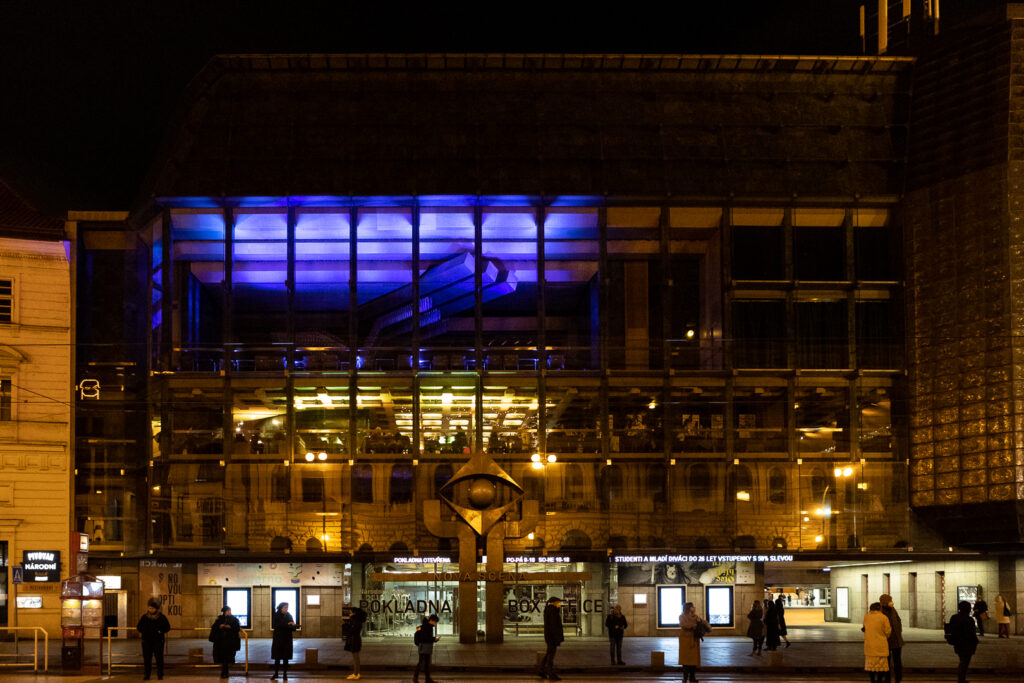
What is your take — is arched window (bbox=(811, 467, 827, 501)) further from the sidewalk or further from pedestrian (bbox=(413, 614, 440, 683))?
pedestrian (bbox=(413, 614, 440, 683))

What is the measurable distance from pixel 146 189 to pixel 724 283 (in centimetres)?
2062

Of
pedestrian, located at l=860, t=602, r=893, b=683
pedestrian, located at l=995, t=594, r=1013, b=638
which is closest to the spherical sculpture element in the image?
pedestrian, located at l=860, t=602, r=893, b=683

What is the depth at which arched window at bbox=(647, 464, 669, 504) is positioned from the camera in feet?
134

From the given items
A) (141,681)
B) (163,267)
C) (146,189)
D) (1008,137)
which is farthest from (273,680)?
(1008,137)

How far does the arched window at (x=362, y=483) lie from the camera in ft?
133

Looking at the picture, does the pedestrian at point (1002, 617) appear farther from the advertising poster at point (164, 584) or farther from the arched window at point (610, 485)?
the advertising poster at point (164, 584)

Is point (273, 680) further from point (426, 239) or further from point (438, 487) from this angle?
point (426, 239)

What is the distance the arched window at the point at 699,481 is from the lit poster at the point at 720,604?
3180mm

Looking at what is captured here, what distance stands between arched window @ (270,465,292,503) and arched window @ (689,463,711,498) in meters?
13.6

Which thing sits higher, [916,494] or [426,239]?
[426,239]

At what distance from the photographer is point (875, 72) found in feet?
143

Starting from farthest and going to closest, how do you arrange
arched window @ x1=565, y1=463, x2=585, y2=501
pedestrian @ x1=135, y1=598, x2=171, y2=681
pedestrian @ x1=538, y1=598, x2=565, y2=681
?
arched window @ x1=565, y1=463, x2=585, y2=501
pedestrian @ x1=538, y1=598, x2=565, y2=681
pedestrian @ x1=135, y1=598, x2=171, y2=681

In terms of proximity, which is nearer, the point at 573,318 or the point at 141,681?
the point at 141,681

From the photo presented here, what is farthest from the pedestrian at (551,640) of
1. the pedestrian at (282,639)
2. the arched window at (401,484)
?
the arched window at (401,484)
